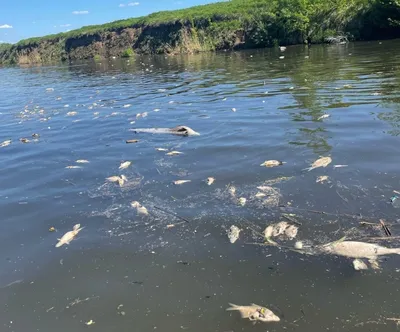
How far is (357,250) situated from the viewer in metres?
3.79

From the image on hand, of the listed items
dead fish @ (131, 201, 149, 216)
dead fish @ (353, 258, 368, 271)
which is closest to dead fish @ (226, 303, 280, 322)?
dead fish @ (353, 258, 368, 271)

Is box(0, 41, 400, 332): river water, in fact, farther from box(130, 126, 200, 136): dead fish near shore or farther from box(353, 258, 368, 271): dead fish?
box(130, 126, 200, 136): dead fish near shore

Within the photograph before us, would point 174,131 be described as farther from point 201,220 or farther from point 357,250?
point 357,250

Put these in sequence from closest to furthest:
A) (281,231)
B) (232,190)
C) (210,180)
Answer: (281,231) → (232,190) → (210,180)

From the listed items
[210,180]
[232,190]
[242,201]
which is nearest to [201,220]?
[242,201]

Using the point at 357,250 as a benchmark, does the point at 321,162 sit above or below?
above

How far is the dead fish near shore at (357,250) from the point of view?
3.73 metres

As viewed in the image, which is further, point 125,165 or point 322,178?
point 125,165

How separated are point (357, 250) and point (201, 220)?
5.67 feet

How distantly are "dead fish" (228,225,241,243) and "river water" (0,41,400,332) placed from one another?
0.05 meters

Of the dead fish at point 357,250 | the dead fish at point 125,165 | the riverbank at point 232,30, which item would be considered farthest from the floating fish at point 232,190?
the riverbank at point 232,30

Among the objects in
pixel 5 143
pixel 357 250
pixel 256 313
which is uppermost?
pixel 5 143

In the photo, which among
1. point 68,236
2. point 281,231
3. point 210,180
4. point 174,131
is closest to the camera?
point 281,231

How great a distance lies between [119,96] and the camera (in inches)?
595
